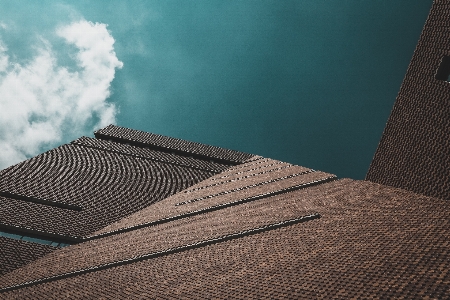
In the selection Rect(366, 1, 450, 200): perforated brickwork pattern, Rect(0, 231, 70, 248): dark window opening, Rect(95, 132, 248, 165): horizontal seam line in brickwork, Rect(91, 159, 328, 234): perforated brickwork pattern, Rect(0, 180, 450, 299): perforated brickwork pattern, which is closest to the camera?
Rect(0, 180, 450, 299): perforated brickwork pattern

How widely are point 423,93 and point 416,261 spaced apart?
7713 mm

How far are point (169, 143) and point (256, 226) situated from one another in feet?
69.7

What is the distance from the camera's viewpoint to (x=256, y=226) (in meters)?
9.16

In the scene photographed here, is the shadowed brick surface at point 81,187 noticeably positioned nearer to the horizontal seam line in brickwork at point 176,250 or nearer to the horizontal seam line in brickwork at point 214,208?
the horizontal seam line in brickwork at point 214,208

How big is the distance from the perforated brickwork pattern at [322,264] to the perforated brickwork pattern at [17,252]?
7.54ft

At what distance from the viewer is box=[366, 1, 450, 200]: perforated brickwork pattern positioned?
29.8ft

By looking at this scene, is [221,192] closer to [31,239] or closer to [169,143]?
[31,239]

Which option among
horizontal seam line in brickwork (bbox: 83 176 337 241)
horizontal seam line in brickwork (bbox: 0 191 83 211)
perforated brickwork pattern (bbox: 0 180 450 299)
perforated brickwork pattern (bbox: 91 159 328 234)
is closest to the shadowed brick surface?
horizontal seam line in brickwork (bbox: 0 191 83 211)

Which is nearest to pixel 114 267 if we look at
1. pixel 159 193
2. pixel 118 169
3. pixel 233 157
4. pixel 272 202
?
pixel 272 202

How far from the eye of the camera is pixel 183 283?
245 inches

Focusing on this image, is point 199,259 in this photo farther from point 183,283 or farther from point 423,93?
point 423,93

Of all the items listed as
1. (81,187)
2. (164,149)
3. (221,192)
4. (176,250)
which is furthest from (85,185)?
(164,149)

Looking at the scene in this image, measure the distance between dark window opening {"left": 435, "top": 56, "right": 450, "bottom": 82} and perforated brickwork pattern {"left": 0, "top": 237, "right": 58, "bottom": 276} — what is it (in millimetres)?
14711

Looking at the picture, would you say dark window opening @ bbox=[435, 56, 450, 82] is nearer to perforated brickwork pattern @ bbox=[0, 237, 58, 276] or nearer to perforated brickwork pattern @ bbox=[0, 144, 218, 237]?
perforated brickwork pattern @ bbox=[0, 144, 218, 237]
